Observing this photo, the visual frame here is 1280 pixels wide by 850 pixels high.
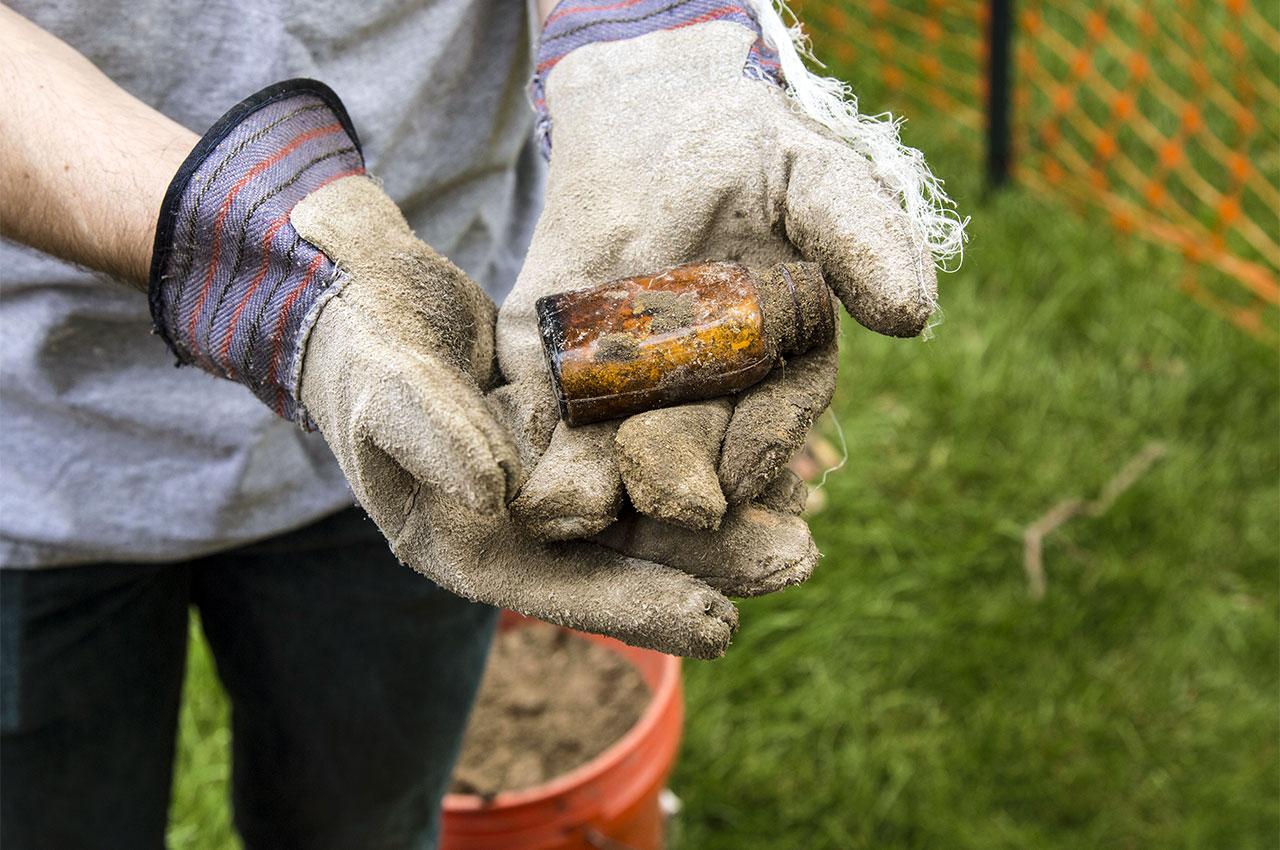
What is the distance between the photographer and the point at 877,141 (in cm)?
133

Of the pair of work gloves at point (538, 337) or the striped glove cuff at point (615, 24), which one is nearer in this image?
the pair of work gloves at point (538, 337)

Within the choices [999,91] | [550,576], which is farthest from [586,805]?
[999,91]

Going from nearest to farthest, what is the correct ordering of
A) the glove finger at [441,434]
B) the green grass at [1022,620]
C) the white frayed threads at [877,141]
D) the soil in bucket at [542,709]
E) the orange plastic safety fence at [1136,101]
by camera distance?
the glove finger at [441,434]
the white frayed threads at [877,141]
the soil in bucket at [542,709]
the green grass at [1022,620]
the orange plastic safety fence at [1136,101]

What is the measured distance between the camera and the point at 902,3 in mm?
5234

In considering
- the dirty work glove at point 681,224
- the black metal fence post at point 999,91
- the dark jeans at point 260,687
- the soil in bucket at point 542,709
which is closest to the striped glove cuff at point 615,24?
the dirty work glove at point 681,224

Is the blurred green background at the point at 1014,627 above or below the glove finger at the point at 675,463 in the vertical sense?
below

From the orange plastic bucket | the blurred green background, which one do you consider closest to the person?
the orange plastic bucket

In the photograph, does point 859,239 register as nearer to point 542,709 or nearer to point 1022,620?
point 542,709

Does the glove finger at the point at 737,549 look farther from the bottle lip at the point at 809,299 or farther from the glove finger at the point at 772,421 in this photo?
the bottle lip at the point at 809,299

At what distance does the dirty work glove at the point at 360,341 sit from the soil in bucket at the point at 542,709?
1.25 m

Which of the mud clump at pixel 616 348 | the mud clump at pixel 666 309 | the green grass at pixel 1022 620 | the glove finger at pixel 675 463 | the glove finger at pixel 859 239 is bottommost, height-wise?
the green grass at pixel 1022 620

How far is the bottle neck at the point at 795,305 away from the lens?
123cm

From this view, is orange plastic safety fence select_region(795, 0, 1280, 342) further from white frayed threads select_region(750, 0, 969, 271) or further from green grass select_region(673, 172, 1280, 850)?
white frayed threads select_region(750, 0, 969, 271)

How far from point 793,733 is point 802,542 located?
5.59ft
